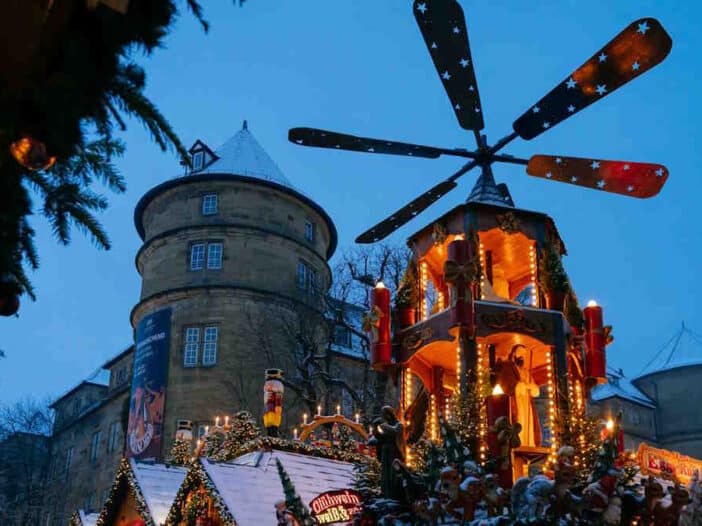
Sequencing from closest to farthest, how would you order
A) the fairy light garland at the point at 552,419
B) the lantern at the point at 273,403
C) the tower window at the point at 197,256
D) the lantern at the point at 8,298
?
1. the lantern at the point at 8,298
2. the fairy light garland at the point at 552,419
3. the lantern at the point at 273,403
4. the tower window at the point at 197,256

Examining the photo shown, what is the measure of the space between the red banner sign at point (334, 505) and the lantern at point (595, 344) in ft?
15.7

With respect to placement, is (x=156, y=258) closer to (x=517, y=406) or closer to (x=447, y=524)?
(x=517, y=406)

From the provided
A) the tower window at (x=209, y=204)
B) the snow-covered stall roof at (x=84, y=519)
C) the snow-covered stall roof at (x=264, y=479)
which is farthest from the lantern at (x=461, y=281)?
the tower window at (x=209, y=204)

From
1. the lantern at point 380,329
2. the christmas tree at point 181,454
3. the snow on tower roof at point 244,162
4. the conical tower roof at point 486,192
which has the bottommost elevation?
the christmas tree at point 181,454

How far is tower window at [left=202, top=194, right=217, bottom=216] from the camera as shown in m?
45.4

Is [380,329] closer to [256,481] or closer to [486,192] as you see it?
[486,192]

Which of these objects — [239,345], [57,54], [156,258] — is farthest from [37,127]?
[156,258]

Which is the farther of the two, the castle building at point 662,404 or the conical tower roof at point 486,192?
the castle building at point 662,404

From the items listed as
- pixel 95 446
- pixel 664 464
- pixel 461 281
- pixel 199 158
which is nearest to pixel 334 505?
pixel 461 281

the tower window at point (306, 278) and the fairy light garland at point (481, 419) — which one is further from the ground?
the tower window at point (306, 278)

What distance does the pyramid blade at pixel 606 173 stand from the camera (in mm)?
15281

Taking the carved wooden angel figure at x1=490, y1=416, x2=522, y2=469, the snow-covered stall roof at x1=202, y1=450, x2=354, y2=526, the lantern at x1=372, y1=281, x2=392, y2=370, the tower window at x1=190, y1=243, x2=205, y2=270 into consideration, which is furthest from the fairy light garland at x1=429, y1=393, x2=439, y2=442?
the tower window at x1=190, y1=243, x2=205, y2=270

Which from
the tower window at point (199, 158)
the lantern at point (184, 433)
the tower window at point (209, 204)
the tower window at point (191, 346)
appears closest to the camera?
the lantern at point (184, 433)

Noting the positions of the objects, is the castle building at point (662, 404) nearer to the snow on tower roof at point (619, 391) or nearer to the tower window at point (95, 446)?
the snow on tower roof at point (619, 391)
